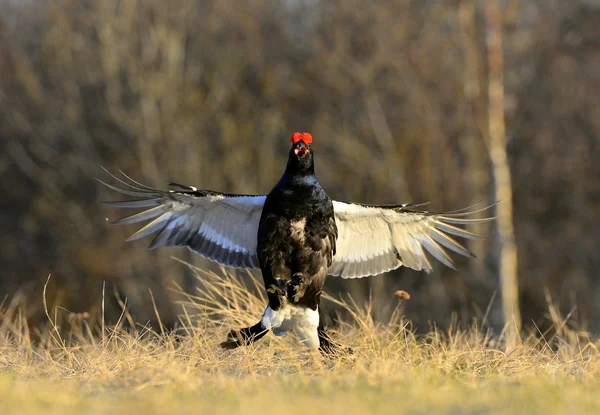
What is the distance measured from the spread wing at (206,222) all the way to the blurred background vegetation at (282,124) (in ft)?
31.8

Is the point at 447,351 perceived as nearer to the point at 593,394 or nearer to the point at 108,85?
the point at 593,394

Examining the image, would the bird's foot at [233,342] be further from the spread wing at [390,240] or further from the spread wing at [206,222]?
the spread wing at [390,240]

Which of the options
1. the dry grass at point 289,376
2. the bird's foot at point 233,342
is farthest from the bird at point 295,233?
the dry grass at point 289,376

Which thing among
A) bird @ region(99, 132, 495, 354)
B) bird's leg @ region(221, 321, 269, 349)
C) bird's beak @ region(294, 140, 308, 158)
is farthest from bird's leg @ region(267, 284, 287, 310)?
bird's beak @ region(294, 140, 308, 158)

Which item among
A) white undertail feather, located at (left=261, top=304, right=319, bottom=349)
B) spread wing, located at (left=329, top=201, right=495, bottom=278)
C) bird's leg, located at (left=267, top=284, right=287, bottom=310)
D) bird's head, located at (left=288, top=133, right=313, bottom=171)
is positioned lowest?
white undertail feather, located at (left=261, top=304, right=319, bottom=349)

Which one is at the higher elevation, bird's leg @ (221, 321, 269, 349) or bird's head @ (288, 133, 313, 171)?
bird's head @ (288, 133, 313, 171)

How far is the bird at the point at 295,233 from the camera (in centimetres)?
621

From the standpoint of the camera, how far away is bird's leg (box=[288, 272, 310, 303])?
6262 millimetres

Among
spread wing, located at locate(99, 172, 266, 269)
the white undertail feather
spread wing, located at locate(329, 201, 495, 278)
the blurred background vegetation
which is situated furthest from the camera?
the blurred background vegetation

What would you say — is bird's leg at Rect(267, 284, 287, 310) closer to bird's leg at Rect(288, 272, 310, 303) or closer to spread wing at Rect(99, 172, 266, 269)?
bird's leg at Rect(288, 272, 310, 303)

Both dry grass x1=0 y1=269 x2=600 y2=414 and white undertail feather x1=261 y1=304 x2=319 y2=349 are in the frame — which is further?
white undertail feather x1=261 y1=304 x2=319 y2=349

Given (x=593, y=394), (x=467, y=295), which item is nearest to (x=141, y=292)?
(x=467, y=295)

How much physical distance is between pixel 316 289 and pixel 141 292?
15538 mm

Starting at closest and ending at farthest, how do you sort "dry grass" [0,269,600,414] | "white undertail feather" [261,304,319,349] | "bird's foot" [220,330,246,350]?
1. "dry grass" [0,269,600,414]
2. "bird's foot" [220,330,246,350]
3. "white undertail feather" [261,304,319,349]
